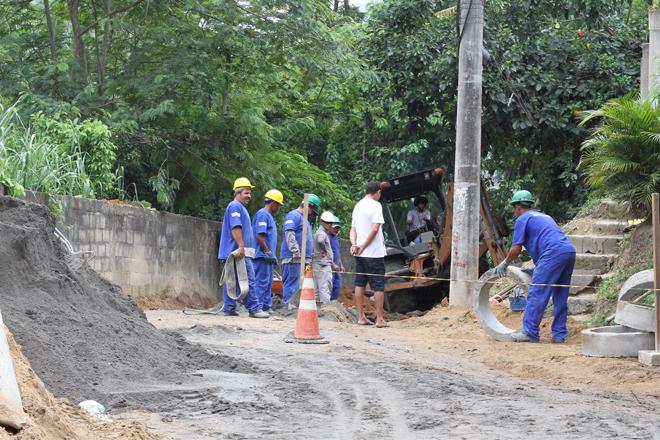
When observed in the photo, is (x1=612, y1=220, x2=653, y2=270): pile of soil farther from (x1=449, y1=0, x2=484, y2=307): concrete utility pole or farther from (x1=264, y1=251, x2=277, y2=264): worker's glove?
(x1=264, y1=251, x2=277, y2=264): worker's glove

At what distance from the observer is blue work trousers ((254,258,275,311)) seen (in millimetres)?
15547

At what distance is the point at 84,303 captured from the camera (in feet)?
29.8

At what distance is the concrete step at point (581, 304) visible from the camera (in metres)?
13.5

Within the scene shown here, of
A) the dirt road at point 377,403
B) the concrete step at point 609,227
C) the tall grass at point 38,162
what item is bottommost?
the dirt road at point 377,403

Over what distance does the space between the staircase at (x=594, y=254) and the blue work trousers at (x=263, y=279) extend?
4362 millimetres

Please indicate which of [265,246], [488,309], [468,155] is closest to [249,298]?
[265,246]

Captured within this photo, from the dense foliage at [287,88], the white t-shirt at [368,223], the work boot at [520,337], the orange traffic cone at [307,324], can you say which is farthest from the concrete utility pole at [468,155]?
the orange traffic cone at [307,324]

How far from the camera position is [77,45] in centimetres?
1778

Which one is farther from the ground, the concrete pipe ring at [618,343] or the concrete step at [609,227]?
the concrete step at [609,227]

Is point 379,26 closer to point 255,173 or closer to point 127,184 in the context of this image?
point 255,173

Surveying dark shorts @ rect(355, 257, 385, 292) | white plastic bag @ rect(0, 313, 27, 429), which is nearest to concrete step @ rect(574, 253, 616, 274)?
dark shorts @ rect(355, 257, 385, 292)

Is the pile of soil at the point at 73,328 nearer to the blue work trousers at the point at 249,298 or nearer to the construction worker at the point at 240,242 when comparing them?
the construction worker at the point at 240,242

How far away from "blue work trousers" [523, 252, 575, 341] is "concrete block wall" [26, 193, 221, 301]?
236 inches

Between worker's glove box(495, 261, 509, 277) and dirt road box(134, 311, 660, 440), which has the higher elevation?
worker's glove box(495, 261, 509, 277)
